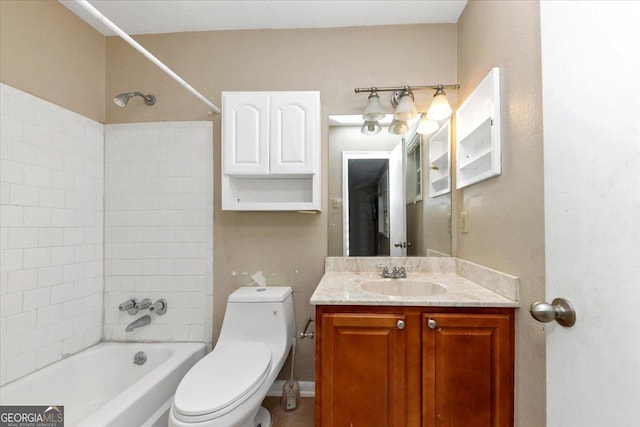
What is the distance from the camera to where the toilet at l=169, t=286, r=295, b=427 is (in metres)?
1.02

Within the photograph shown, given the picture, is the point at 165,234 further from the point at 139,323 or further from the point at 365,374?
the point at 365,374

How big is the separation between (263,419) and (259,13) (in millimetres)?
2434

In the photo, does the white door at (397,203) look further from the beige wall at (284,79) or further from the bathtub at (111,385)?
the bathtub at (111,385)

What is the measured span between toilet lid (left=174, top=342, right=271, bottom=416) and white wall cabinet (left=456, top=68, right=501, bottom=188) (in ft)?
4.64

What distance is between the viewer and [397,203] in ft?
5.84

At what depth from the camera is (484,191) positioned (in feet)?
4.48

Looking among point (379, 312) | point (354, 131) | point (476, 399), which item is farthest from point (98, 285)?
point (476, 399)

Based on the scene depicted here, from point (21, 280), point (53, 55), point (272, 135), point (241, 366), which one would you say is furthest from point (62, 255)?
point (272, 135)

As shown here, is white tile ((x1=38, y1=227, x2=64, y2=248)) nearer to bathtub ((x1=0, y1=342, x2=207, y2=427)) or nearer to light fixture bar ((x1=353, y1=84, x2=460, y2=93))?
bathtub ((x1=0, y1=342, x2=207, y2=427))

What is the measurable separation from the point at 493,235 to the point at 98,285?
242cm

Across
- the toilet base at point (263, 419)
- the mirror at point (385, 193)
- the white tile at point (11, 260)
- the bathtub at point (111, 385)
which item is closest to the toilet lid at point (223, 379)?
the bathtub at point (111, 385)

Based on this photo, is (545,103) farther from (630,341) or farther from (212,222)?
(212,222)

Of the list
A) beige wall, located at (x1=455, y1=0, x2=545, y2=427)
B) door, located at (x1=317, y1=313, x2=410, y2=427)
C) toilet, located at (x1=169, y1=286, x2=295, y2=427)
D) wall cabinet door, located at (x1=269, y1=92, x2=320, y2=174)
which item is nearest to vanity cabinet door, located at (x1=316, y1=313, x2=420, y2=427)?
door, located at (x1=317, y1=313, x2=410, y2=427)

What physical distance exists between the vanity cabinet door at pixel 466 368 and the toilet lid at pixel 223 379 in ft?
2.42
